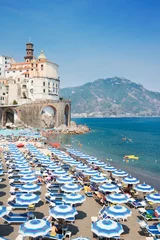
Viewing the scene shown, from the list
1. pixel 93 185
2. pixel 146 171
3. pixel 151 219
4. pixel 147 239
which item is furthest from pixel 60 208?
pixel 146 171

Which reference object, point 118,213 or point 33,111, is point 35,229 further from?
point 33,111

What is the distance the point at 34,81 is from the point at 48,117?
14.1m

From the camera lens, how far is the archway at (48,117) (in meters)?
92.2

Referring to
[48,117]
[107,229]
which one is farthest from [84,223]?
[48,117]

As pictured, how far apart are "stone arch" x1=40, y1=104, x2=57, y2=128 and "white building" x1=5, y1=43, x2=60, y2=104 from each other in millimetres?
4567

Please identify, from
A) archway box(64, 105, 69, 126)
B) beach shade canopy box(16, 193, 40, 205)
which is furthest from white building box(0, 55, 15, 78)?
beach shade canopy box(16, 193, 40, 205)

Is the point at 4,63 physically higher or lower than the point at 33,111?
higher

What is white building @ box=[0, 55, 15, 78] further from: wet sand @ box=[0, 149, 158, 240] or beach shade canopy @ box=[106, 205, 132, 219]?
beach shade canopy @ box=[106, 205, 132, 219]

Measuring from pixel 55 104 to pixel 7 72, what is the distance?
951 inches

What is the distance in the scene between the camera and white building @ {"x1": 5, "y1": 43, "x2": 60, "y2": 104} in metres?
93.8

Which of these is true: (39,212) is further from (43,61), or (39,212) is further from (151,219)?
(43,61)

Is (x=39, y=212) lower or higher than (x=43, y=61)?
lower

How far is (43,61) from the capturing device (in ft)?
311

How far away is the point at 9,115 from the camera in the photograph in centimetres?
9381
